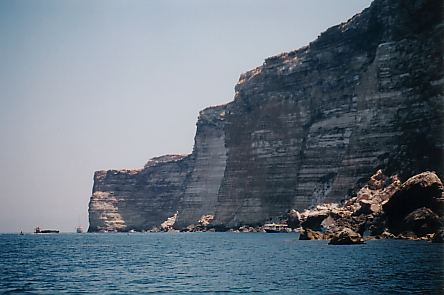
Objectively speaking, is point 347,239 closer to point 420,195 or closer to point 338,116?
point 420,195

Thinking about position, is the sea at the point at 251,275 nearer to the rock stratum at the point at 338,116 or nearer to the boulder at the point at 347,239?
the boulder at the point at 347,239

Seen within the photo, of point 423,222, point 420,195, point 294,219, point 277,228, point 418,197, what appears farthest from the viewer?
point 277,228

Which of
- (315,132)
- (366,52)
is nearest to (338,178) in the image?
(315,132)

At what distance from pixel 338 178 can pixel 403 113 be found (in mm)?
21897

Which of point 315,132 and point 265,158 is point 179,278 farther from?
point 265,158

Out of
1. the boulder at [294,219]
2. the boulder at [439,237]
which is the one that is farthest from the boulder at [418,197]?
the boulder at [294,219]

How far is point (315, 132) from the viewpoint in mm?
150250

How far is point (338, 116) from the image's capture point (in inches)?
5669

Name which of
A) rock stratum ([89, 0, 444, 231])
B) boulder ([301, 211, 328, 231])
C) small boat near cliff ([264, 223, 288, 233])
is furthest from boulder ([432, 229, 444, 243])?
small boat near cliff ([264, 223, 288, 233])

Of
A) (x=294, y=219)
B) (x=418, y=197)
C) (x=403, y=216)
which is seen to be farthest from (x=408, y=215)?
(x=294, y=219)

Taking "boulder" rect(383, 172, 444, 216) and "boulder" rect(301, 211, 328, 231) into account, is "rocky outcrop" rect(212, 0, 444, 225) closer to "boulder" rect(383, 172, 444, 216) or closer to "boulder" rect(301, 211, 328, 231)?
"boulder" rect(301, 211, 328, 231)

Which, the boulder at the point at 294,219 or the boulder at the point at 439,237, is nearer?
the boulder at the point at 439,237

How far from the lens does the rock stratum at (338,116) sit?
377 feet

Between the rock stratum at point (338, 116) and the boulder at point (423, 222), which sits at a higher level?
the rock stratum at point (338, 116)
